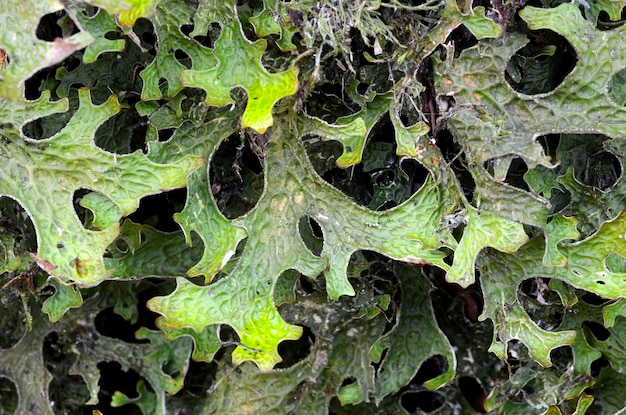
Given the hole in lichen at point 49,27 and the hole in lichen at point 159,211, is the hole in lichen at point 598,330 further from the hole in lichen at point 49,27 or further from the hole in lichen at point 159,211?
the hole in lichen at point 49,27

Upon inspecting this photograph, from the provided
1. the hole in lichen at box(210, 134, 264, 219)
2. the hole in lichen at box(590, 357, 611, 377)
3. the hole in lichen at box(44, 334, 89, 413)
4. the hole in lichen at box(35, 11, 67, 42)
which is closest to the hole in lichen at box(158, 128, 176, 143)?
the hole in lichen at box(210, 134, 264, 219)

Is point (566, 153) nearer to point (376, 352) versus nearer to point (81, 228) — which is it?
point (376, 352)

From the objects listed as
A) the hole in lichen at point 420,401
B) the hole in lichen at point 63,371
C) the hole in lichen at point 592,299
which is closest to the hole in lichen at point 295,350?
the hole in lichen at point 420,401

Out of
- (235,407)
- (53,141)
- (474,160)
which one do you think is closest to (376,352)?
(235,407)

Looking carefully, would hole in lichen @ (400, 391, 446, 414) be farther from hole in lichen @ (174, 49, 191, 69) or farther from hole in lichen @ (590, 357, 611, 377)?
hole in lichen @ (174, 49, 191, 69)

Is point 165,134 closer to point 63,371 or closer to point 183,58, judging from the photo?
point 183,58

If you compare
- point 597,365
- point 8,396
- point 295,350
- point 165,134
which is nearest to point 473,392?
point 597,365

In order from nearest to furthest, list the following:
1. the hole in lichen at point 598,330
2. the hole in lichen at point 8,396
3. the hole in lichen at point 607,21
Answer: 1. the hole in lichen at point 607,21
2. the hole in lichen at point 598,330
3. the hole in lichen at point 8,396
